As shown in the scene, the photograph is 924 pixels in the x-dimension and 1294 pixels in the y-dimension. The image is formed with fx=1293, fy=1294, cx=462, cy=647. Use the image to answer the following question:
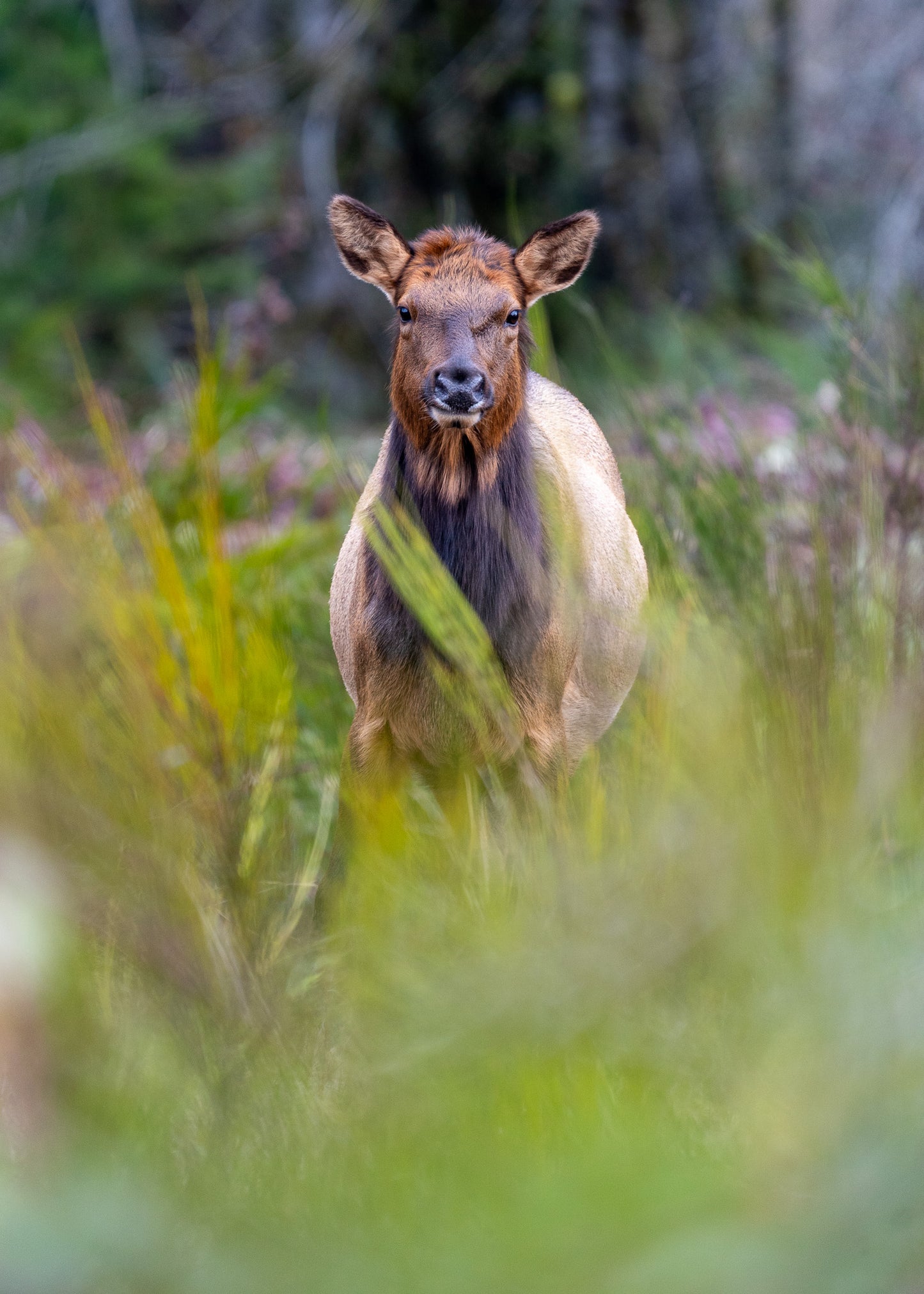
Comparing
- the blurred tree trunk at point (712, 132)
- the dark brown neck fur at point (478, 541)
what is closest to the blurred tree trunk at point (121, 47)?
the blurred tree trunk at point (712, 132)

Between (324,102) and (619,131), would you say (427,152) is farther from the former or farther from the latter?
(619,131)

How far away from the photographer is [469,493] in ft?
10.6

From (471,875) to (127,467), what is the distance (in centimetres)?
62

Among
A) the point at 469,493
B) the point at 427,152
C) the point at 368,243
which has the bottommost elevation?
the point at 469,493

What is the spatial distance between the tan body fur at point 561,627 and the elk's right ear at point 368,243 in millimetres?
→ 422

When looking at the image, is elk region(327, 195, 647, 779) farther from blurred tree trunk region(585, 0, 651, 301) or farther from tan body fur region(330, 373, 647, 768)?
blurred tree trunk region(585, 0, 651, 301)

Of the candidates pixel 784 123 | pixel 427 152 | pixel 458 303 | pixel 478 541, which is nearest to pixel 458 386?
pixel 458 303

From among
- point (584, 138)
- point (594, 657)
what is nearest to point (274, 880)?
point (594, 657)

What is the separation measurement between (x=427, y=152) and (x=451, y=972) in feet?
37.0

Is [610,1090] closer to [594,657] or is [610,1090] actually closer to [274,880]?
[274,880]

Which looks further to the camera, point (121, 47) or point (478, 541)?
point (121, 47)

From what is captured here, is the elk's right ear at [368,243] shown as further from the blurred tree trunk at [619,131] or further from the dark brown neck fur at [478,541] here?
the blurred tree trunk at [619,131]

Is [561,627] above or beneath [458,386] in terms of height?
beneath

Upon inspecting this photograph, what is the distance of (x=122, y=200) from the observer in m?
13.6
